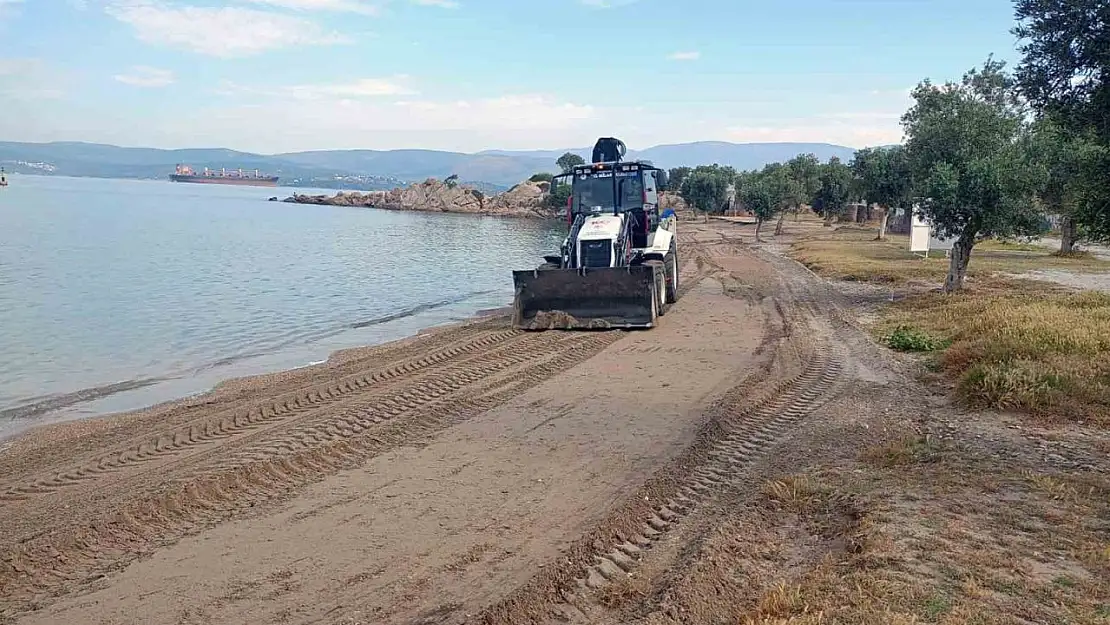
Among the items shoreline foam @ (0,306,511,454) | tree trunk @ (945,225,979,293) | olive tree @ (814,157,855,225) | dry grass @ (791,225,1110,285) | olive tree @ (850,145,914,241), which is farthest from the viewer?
olive tree @ (814,157,855,225)

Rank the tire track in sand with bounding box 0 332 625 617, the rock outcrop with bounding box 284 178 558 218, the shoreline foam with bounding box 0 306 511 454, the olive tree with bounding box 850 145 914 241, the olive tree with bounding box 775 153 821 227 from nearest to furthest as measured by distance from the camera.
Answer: the tire track in sand with bounding box 0 332 625 617 → the shoreline foam with bounding box 0 306 511 454 → the olive tree with bounding box 850 145 914 241 → the olive tree with bounding box 775 153 821 227 → the rock outcrop with bounding box 284 178 558 218

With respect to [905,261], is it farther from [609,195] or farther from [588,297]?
[588,297]

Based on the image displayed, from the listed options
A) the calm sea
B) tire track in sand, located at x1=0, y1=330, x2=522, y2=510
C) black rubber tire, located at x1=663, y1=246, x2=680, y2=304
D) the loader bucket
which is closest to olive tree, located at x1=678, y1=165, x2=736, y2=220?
the calm sea

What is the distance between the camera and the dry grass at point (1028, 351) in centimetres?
862

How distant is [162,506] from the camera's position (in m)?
6.32

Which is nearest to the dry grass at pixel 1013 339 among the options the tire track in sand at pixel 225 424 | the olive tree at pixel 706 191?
the tire track in sand at pixel 225 424

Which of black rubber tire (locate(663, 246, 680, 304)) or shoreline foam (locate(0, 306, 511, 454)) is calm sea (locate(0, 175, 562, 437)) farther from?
black rubber tire (locate(663, 246, 680, 304))

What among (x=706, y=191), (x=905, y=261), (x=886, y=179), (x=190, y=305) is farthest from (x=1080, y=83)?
(x=706, y=191)

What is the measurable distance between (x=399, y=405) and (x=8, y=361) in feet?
28.9

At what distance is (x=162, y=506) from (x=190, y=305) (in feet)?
51.8

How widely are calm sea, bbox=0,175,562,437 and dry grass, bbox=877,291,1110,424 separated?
35.3 feet

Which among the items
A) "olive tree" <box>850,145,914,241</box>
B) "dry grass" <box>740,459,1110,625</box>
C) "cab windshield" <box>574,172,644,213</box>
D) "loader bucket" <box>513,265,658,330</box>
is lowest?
"dry grass" <box>740,459,1110,625</box>

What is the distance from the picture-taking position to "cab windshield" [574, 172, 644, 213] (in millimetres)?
16609

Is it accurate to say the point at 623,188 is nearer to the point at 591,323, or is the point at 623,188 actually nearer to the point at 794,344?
the point at 591,323
